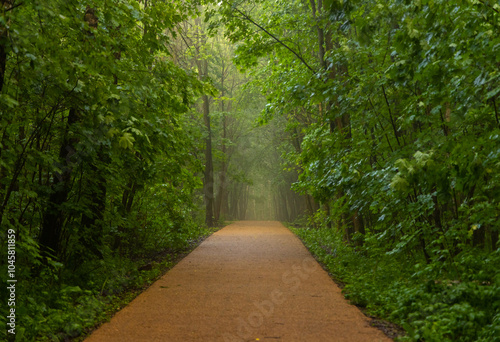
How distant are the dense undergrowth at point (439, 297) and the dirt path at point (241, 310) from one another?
15.3 inches

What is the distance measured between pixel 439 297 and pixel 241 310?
276 cm

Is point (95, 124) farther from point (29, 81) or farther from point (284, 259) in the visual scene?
point (284, 259)

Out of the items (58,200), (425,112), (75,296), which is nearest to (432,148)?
(425,112)

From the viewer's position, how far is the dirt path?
198 inches

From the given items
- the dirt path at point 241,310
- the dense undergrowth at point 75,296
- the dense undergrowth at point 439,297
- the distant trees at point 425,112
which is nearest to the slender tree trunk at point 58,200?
the dense undergrowth at point 75,296

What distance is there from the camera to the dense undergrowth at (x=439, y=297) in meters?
4.34

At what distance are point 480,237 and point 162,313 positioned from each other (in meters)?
6.36

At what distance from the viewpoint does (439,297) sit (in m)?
5.23

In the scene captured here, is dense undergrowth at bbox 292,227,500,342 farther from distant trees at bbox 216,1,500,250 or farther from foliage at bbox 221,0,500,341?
distant trees at bbox 216,1,500,250

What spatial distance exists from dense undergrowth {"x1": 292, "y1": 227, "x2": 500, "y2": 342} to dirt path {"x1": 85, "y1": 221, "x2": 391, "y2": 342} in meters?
0.39

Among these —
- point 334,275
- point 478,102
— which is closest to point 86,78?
point 478,102

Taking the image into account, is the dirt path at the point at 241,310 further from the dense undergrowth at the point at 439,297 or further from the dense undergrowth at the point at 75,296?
the dense undergrowth at the point at 439,297

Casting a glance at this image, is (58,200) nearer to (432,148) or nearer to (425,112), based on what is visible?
(432,148)

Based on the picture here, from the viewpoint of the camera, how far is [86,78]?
19.1 feet
